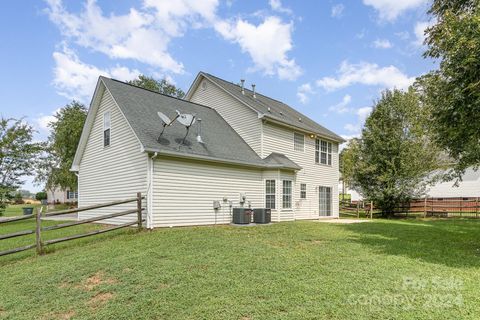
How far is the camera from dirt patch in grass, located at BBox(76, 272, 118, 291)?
5.34 metres

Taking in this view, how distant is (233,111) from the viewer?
1703 cm

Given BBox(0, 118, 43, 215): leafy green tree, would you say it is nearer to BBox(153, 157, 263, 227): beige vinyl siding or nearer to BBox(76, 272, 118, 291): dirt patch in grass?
BBox(153, 157, 263, 227): beige vinyl siding

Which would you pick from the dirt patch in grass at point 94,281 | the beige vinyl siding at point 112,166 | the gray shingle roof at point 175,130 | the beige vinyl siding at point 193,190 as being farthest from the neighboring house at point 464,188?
the dirt patch in grass at point 94,281

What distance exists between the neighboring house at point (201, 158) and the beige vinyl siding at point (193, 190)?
37 millimetres

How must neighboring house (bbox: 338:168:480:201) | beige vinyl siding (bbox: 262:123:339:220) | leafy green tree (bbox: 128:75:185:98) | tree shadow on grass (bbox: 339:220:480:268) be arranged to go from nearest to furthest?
tree shadow on grass (bbox: 339:220:480:268), beige vinyl siding (bbox: 262:123:339:220), neighboring house (bbox: 338:168:480:201), leafy green tree (bbox: 128:75:185:98)

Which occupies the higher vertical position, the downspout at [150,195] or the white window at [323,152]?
the white window at [323,152]

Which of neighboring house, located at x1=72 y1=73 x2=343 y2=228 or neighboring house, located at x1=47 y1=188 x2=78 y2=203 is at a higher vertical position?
neighboring house, located at x1=72 y1=73 x2=343 y2=228

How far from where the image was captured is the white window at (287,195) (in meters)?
15.6

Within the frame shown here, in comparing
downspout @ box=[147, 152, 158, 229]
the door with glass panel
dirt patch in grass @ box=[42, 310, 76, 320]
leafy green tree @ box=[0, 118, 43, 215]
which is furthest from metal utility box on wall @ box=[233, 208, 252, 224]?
leafy green tree @ box=[0, 118, 43, 215]

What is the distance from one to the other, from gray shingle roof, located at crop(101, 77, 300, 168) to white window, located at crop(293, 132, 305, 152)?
2959 millimetres

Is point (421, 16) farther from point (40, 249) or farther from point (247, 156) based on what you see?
point (40, 249)

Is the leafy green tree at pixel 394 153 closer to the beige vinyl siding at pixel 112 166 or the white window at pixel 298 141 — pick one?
the white window at pixel 298 141

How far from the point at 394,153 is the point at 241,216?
13465mm

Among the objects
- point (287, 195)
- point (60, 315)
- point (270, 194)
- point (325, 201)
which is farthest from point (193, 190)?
point (325, 201)
